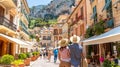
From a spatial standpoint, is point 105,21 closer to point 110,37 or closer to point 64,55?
point 110,37

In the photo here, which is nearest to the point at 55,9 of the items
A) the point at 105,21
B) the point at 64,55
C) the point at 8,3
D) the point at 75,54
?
the point at 8,3

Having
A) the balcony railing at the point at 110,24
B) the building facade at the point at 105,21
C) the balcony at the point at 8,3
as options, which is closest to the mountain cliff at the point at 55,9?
the balcony at the point at 8,3

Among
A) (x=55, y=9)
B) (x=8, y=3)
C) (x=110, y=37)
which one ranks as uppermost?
(x=55, y=9)

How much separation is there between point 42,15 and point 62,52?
442ft

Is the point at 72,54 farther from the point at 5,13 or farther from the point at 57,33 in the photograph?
the point at 57,33

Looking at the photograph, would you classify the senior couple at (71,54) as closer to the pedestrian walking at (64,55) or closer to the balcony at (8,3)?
the pedestrian walking at (64,55)

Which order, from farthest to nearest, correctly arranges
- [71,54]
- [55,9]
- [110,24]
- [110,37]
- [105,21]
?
[55,9]
[105,21]
[110,24]
[110,37]
[71,54]

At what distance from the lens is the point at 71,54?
820 cm

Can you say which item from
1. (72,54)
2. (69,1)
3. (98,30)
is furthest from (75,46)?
(69,1)

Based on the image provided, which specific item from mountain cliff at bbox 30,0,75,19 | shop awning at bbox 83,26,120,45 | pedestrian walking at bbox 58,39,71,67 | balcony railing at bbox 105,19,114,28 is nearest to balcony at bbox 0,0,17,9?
balcony railing at bbox 105,19,114,28

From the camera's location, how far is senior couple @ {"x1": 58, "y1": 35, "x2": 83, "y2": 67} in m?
8.06

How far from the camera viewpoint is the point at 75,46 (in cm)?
818

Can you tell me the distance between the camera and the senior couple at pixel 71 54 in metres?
8.06

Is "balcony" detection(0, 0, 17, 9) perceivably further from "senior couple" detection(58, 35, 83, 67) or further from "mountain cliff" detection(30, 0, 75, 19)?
"mountain cliff" detection(30, 0, 75, 19)
